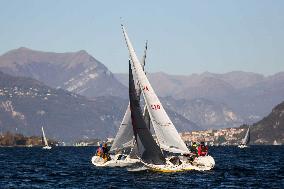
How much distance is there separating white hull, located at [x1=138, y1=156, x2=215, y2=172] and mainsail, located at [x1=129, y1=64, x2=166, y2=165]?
2.79ft

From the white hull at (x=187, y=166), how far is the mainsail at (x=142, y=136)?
0.85 meters

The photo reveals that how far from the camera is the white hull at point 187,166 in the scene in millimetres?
85875

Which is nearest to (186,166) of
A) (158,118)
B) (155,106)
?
(158,118)

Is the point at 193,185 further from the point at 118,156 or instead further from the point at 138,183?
the point at 118,156

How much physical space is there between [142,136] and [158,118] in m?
3.16

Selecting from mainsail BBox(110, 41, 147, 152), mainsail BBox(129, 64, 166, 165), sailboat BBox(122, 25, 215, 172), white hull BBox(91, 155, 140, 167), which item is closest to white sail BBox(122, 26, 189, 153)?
sailboat BBox(122, 25, 215, 172)

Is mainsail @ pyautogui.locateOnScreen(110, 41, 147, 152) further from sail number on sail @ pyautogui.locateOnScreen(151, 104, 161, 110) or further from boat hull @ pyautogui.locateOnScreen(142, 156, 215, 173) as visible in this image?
sail number on sail @ pyautogui.locateOnScreen(151, 104, 161, 110)

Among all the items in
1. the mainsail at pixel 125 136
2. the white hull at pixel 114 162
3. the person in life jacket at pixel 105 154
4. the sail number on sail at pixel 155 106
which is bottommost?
the white hull at pixel 114 162

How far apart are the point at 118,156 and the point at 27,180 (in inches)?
905

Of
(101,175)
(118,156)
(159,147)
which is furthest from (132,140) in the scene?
(159,147)

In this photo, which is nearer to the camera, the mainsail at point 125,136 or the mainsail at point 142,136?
the mainsail at point 142,136

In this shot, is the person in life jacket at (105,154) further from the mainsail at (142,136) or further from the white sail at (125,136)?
the mainsail at (142,136)

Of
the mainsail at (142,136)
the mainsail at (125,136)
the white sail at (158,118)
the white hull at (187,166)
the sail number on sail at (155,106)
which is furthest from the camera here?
the mainsail at (125,136)

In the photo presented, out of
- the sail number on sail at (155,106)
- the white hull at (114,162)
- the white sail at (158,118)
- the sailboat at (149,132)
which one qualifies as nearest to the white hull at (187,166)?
the sailboat at (149,132)
